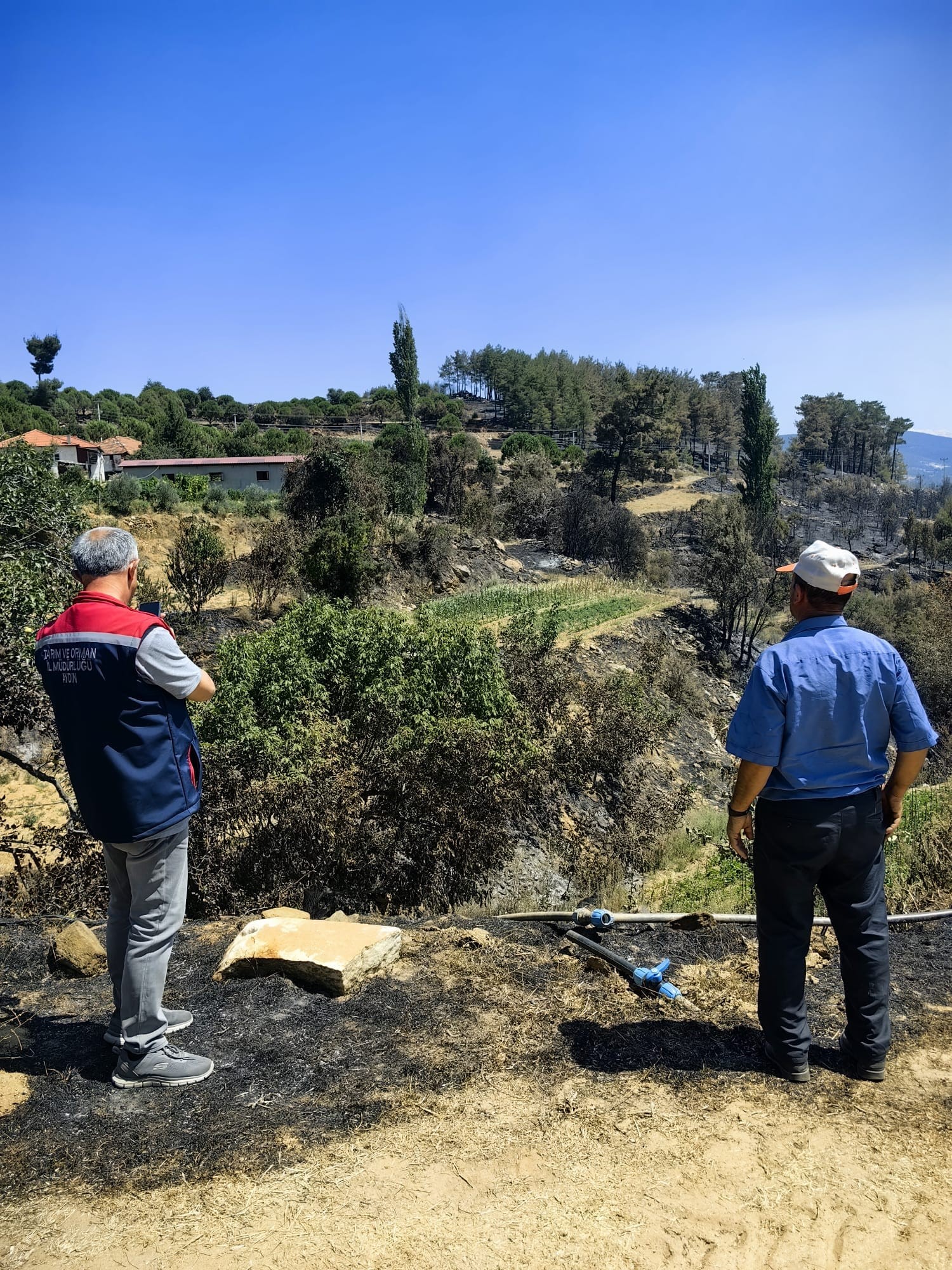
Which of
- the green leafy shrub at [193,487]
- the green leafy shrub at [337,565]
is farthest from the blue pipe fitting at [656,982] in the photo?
the green leafy shrub at [193,487]

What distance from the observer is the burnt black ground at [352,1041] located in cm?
257

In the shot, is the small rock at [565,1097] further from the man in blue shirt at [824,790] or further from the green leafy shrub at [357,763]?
the green leafy shrub at [357,763]

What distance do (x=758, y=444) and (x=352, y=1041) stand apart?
46053mm

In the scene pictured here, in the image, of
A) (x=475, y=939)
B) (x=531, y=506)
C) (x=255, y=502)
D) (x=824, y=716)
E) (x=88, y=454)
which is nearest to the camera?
(x=824, y=716)

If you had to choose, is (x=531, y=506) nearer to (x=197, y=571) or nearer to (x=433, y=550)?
(x=433, y=550)

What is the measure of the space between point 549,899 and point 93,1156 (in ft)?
21.1

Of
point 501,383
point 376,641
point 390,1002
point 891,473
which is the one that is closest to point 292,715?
point 376,641

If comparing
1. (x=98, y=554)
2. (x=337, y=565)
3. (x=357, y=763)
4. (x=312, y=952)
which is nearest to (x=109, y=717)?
(x=98, y=554)

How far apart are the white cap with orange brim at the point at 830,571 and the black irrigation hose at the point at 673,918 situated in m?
2.03

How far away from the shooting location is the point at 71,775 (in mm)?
2748

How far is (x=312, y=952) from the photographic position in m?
3.57

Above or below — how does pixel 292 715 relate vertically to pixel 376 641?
below

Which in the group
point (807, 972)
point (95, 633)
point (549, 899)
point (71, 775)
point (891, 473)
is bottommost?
point (549, 899)

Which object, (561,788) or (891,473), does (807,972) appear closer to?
(561,788)
